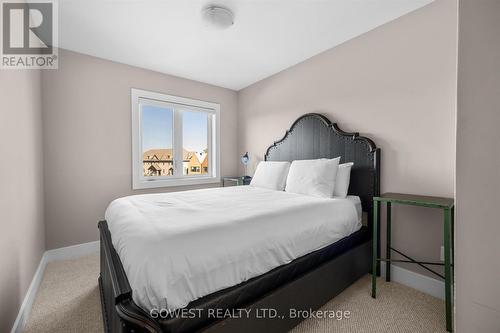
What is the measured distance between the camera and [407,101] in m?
2.05

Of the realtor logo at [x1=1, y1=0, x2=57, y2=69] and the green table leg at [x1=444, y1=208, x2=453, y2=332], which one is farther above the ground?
the realtor logo at [x1=1, y1=0, x2=57, y2=69]

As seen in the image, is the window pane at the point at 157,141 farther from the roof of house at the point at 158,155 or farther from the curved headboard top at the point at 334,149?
the curved headboard top at the point at 334,149

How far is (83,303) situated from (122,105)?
233cm

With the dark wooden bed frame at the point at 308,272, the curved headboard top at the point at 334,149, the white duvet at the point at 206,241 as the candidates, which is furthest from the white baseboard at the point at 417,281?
the white duvet at the point at 206,241

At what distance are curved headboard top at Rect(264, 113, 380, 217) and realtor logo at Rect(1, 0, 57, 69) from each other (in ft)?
9.03

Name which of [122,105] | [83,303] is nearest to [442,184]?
[83,303]

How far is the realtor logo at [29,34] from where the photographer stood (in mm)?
1561

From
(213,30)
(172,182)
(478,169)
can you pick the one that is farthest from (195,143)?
(478,169)

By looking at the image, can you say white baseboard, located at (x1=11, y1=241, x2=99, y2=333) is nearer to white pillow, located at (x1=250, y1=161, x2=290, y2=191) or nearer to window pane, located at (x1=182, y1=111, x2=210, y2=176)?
window pane, located at (x1=182, y1=111, x2=210, y2=176)

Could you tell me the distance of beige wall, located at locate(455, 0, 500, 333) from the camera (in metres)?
0.82

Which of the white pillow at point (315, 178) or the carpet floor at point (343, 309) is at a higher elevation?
the white pillow at point (315, 178)

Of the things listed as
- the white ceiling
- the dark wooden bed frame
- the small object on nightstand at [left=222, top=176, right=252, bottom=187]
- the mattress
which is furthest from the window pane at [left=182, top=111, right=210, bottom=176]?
the mattress

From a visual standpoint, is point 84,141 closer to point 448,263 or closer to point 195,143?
point 195,143

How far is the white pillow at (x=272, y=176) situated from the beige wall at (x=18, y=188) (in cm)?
230
